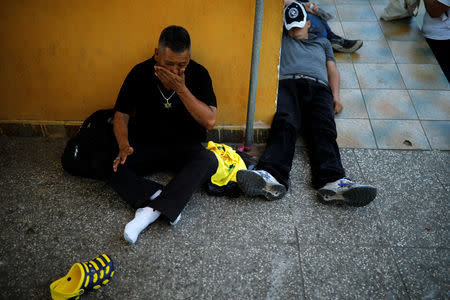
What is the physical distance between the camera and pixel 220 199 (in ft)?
9.45

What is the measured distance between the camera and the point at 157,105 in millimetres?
2797

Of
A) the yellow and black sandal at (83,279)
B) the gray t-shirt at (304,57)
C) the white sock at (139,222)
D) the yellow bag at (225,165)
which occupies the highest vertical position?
the gray t-shirt at (304,57)

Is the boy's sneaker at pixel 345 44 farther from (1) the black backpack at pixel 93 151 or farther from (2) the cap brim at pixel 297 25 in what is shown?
(1) the black backpack at pixel 93 151

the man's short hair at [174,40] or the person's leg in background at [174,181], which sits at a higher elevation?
the man's short hair at [174,40]

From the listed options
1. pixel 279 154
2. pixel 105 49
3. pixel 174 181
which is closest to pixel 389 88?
pixel 279 154

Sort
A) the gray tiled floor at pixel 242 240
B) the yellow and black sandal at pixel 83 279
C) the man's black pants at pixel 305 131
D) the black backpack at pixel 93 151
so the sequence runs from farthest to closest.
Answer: the man's black pants at pixel 305 131 → the black backpack at pixel 93 151 → the gray tiled floor at pixel 242 240 → the yellow and black sandal at pixel 83 279

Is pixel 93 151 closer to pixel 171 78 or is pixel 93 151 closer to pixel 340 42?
pixel 171 78

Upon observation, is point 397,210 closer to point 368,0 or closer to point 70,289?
point 70,289

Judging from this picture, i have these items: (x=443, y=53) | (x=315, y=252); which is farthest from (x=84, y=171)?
(x=443, y=53)

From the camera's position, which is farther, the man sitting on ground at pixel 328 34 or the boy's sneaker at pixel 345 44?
the boy's sneaker at pixel 345 44

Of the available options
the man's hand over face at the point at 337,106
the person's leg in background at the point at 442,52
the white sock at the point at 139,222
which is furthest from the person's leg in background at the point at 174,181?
the person's leg in background at the point at 442,52

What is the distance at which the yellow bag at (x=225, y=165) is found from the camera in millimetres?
2844

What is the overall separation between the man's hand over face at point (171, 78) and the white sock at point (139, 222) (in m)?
0.83

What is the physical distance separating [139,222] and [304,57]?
7.03 feet
